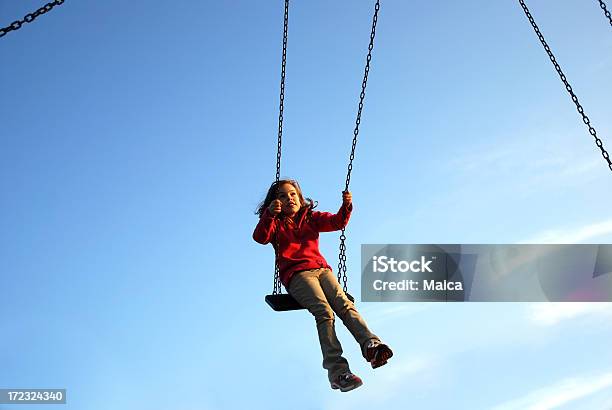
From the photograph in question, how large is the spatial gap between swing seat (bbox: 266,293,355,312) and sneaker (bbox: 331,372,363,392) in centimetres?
74

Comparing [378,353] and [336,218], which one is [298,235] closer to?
[336,218]

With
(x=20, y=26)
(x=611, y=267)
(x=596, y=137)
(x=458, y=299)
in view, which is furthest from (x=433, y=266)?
(x=20, y=26)

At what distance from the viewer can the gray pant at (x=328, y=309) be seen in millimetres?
4824

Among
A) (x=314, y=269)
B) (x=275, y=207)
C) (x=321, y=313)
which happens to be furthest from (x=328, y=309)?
(x=275, y=207)

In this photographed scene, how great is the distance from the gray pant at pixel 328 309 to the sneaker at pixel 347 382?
0.04 metres

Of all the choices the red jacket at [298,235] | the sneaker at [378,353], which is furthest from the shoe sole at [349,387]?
the red jacket at [298,235]

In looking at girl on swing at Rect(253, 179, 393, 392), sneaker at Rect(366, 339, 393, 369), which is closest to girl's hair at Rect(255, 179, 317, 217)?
girl on swing at Rect(253, 179, 393, 392)

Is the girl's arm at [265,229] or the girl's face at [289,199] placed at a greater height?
the girl's face at [289,199]

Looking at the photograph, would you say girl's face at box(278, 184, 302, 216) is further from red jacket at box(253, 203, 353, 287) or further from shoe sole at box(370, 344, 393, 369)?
shoe sole at box(370, 344, 393, 369)

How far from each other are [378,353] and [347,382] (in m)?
0.28

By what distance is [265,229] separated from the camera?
5508mm

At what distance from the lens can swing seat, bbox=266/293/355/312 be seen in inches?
211

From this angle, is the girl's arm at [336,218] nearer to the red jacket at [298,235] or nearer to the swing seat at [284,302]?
the red jacket at [298,235]

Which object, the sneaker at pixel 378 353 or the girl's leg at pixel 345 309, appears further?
the girl's leg at pixel 345 309
